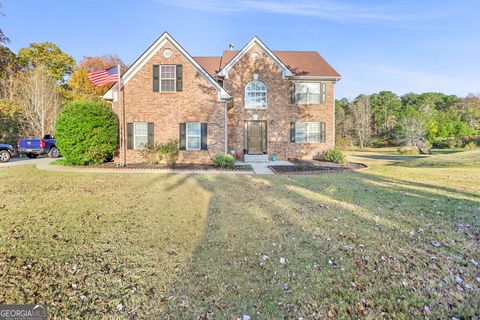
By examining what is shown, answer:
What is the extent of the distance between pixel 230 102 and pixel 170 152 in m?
5.29

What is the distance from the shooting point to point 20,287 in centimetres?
281

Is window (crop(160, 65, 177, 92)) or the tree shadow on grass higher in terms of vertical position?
window (crop(160, 65, 177, 92))

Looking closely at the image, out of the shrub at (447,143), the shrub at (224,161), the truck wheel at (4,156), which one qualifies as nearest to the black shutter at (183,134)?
the shrub at (224,161)

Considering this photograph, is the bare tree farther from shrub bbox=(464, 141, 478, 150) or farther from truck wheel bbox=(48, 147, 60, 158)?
shrub bbox=(464, 141, 478, 150)

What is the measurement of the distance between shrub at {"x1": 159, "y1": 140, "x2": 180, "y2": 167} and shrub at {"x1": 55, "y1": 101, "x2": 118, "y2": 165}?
310 cm

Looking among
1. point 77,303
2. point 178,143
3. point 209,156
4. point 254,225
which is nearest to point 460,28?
point 209,156

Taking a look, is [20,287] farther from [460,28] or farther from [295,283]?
[460,28]

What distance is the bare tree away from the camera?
78.3 ft

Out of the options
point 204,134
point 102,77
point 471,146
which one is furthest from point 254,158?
point 471,146

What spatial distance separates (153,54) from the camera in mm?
14797

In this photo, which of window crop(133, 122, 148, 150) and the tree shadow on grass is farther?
window crop(133, 122, 148, 150)

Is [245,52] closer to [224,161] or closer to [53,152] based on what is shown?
[224,161]

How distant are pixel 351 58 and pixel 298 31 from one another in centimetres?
783

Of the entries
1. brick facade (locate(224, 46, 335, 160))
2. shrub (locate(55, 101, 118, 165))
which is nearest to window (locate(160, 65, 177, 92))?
shrub (locate(55, 101, 118, 165))
